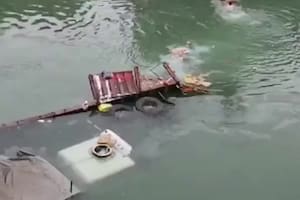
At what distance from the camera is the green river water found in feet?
37.2

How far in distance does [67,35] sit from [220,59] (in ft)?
15.1

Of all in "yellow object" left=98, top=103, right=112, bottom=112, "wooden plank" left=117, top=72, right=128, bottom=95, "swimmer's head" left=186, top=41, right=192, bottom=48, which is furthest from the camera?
"swimmer's head" left=186, top=41, right=192, bottom=48

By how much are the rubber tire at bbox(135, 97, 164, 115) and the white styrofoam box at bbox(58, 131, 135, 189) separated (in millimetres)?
1505

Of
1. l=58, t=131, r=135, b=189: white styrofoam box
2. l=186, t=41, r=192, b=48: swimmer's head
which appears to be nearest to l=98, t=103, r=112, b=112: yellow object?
l=58, t=131, r=135, b=189: white styrofoam box

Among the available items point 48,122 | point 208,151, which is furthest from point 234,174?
point 48,122

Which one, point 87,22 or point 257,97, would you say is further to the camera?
point 87,22

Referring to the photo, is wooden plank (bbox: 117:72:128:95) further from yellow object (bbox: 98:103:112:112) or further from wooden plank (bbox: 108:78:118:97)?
yellow object (bbox: 98:103:112:112)

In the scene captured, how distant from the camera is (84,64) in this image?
591 inches

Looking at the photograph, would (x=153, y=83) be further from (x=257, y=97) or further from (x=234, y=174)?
(x=234, y=174)

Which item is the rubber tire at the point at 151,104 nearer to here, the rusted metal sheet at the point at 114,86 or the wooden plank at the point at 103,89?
the rusted metal sheet at the point at 114,86

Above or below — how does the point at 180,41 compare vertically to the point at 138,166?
above

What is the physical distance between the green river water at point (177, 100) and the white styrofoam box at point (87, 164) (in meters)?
0.19

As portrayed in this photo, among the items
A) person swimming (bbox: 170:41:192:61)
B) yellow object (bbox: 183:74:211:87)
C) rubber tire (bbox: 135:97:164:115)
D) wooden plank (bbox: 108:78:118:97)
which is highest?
person swimming (bbox: 170:41:192:61)

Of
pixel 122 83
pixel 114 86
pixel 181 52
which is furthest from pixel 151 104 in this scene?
pixel 181 52
